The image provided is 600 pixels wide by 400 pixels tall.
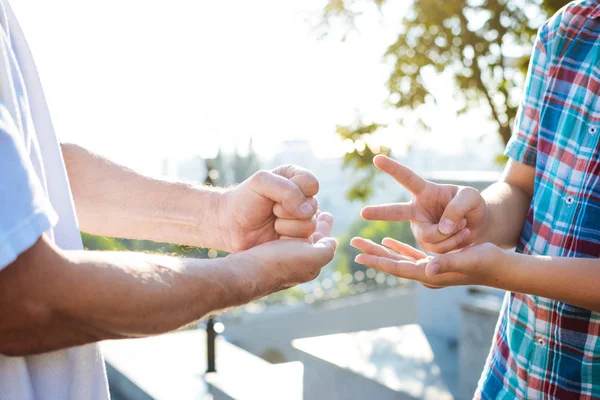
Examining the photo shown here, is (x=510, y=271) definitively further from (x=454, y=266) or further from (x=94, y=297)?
(x=94, y=297)

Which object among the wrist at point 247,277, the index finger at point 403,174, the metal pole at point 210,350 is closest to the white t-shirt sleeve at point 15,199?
the wrist at point 247,277

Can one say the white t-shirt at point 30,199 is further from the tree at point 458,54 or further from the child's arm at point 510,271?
the tree at point 458,54

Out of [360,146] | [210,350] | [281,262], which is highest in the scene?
[281,262]

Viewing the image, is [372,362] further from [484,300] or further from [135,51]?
[135,51]

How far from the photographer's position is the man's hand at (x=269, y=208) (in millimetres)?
1653

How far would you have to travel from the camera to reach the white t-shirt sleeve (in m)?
0.93

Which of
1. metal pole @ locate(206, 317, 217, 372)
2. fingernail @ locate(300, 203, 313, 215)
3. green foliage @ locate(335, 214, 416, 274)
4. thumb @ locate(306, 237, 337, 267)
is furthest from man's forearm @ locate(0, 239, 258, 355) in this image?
green foliage @ locate(335, 214, 416, 274)

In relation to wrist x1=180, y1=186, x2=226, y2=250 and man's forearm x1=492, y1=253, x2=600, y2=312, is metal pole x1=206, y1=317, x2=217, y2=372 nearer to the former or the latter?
wrist x1=180, y1=186, x2=226, y2=250

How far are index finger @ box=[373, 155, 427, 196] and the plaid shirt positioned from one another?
39cm


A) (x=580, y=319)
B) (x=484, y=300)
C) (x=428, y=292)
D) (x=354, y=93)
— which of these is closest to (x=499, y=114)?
(x=354, y=93)

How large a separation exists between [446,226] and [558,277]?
1.14 ft

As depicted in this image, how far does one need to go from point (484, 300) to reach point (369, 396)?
212 centimetres

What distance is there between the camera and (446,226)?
1.73 meters

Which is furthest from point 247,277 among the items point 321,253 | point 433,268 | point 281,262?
point 433,268
